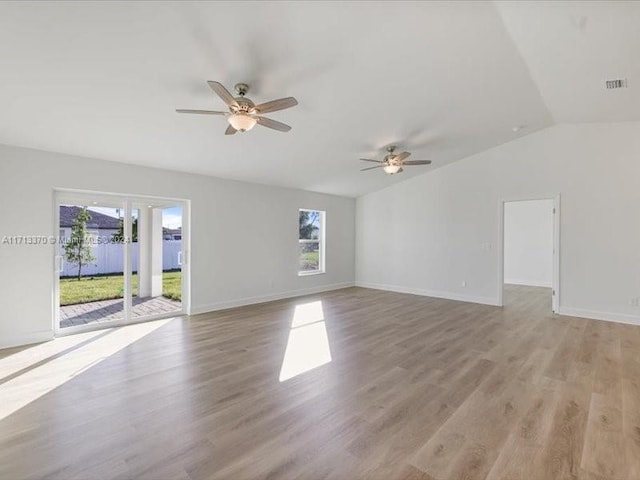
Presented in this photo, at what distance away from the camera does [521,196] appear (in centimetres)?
616

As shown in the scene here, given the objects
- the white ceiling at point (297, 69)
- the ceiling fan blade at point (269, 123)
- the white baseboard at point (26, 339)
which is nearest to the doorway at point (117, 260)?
the white baseboard at point (26, 339)

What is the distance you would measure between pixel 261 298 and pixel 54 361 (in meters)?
3.63

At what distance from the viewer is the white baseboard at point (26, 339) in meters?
3.95

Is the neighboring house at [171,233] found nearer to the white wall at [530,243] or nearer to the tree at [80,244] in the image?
the tree at [80,244]

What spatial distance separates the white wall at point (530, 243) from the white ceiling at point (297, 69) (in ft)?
13.8

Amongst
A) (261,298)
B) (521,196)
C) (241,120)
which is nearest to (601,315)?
(521,196)

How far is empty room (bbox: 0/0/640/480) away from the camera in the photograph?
219cm

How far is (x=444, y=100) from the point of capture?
4.16 meters

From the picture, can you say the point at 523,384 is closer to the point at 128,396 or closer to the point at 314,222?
the point at 128,396

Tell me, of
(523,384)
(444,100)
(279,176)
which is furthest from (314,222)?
(523,384)

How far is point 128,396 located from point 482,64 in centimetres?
482

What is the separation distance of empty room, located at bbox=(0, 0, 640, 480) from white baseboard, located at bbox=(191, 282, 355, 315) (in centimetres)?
9

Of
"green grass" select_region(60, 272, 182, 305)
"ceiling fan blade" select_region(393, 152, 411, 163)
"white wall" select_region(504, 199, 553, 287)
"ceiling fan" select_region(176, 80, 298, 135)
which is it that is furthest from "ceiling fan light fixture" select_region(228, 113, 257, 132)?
"white wall" select_region(504, 199, 553, 287)

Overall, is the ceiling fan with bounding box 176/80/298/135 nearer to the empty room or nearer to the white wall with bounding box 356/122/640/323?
the empty room
